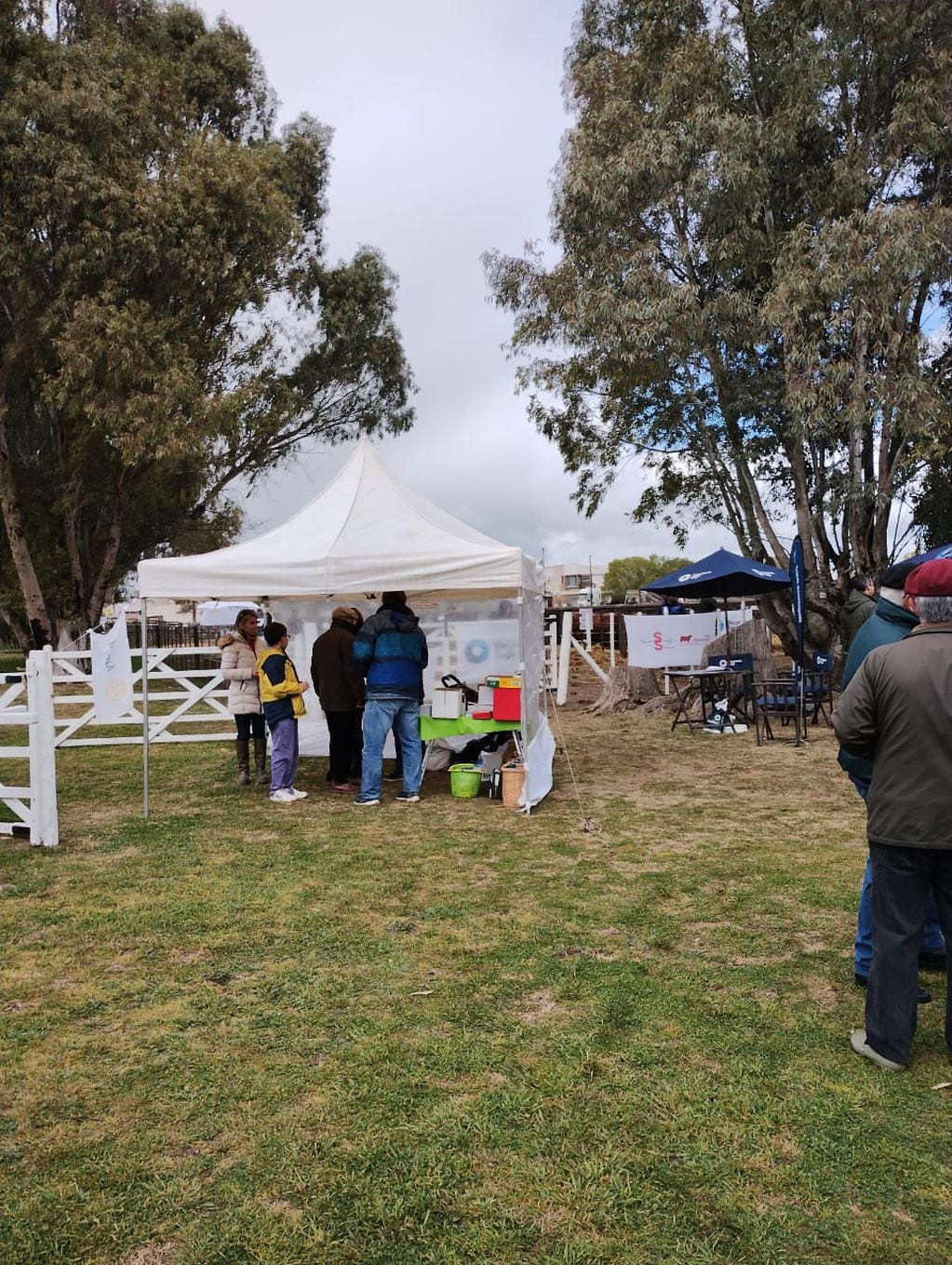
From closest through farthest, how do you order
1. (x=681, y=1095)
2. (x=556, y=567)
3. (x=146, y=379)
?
(x=681, y=1095) < (x=146, y=379) < (x=556, y=567)

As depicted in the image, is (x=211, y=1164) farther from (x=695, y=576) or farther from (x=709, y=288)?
(x=709, y=288)

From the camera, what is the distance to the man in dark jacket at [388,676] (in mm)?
7379

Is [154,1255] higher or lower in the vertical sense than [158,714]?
lower

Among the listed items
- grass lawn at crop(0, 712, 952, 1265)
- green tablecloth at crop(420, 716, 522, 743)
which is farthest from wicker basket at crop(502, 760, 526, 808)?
grass lawn at crop(0, 712, 952, 1265)

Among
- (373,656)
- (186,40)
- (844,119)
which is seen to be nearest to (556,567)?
(186,40)

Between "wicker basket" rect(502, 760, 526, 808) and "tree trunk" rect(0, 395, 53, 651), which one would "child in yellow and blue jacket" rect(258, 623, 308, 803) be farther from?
"tree trunk" rect(0, 395, 53, 651)

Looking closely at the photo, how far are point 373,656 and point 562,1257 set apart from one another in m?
5.56

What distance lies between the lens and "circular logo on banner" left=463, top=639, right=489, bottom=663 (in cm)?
967

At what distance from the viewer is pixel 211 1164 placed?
251cm

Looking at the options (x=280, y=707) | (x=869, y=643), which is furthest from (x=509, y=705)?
(x=869, y=643)

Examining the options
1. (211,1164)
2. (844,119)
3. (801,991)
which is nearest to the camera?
(211,1164)

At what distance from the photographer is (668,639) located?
15266mm

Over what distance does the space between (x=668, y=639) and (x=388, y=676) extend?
8.87m

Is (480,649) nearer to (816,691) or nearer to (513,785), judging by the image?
(513,785)
